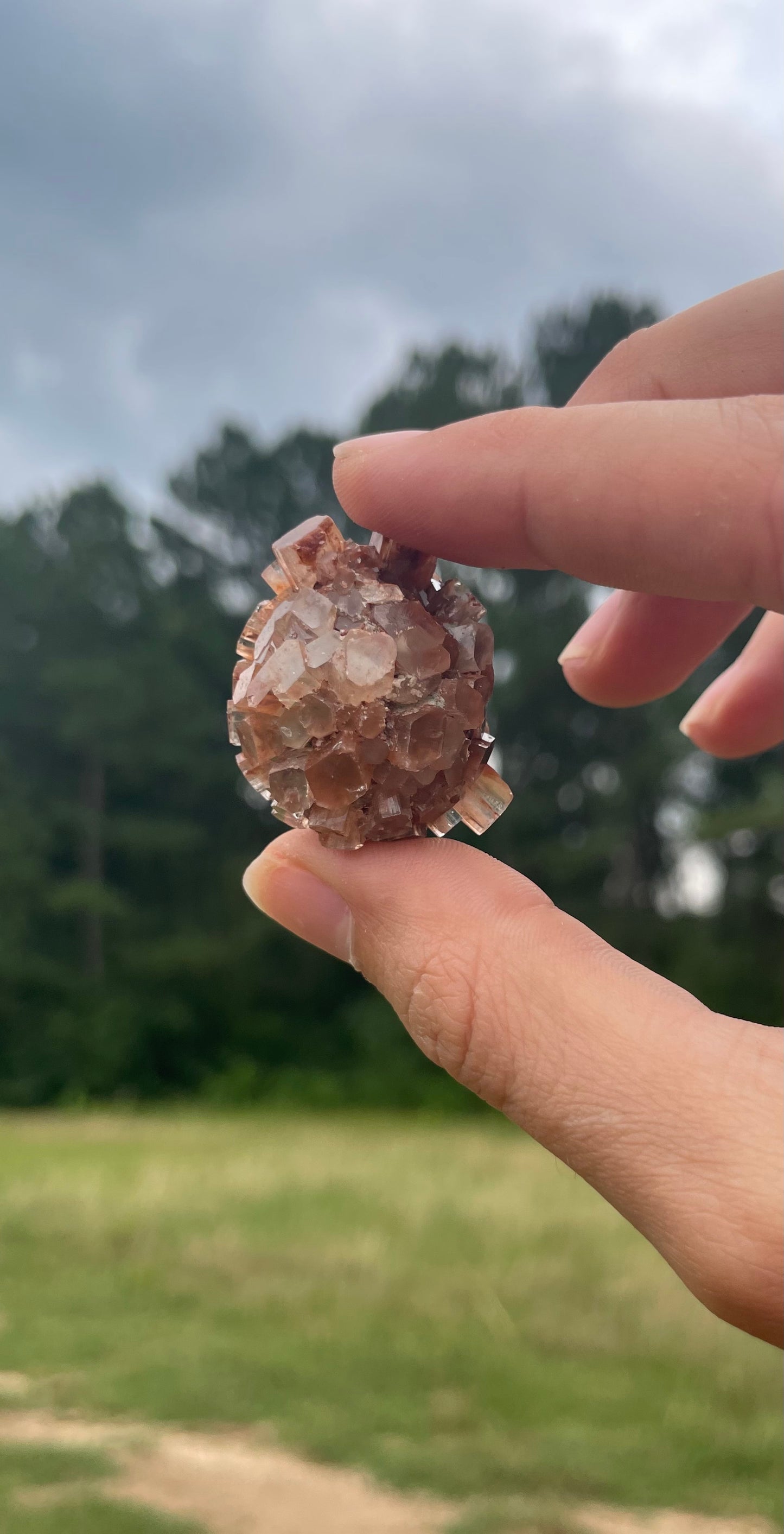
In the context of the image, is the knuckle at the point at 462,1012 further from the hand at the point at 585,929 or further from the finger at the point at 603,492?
the finger at the point at 603,492

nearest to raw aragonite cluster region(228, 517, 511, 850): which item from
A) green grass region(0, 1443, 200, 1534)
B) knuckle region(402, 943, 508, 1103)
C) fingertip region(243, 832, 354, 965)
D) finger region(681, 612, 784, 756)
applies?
fingertip region(243, 832, 354, 965)

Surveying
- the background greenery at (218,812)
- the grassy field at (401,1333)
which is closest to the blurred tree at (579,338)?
the background greenery at (218,812)

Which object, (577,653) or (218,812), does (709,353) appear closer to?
(577,653)

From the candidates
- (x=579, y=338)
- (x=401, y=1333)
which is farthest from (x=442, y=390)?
(x=401, y=1333)

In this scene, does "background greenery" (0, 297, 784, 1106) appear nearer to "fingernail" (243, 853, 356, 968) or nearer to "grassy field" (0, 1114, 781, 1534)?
"grassy field" (0, 1114, 781, 1534)

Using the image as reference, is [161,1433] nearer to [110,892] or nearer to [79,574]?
[110,892]

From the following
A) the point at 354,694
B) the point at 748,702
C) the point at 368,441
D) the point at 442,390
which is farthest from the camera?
the point at 442,390
